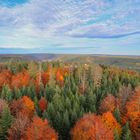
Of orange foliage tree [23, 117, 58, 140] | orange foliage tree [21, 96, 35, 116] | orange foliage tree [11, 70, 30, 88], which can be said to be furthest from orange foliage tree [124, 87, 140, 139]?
orange foliage tree [11, 70, 30, 88]

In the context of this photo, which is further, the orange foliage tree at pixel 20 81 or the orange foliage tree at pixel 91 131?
the orange foliage tree at pixel 20 81

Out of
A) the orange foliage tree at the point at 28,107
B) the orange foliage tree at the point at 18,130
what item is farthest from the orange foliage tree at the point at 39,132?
the orange foliage tree at the point at 28,107

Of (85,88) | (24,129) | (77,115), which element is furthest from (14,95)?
(24,129)

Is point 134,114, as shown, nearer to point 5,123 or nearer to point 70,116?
point 70,116

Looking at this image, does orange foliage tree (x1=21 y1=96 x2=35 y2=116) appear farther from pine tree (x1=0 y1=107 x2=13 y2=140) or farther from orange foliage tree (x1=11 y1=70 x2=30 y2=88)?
orange foliage tree (x1=11 y1=70 x2=30 y2=88)

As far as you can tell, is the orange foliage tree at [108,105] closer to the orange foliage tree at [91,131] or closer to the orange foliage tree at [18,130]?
the orange foliage tree at [91,131]

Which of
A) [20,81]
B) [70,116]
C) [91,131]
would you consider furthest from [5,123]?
[20,81]
